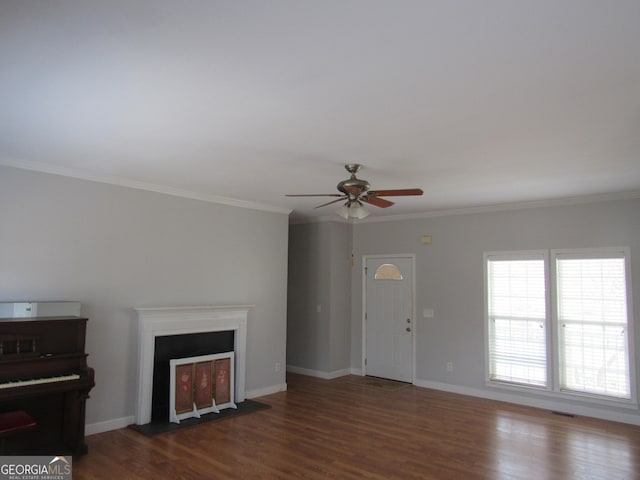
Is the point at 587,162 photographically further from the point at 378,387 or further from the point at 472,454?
the point at 378,387

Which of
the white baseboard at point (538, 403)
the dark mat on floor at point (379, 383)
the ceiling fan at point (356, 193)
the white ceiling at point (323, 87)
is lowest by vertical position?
the dark mat on floor at point (379, 383)

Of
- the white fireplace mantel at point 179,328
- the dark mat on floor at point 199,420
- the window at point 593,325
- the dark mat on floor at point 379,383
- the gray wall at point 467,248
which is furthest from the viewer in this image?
the dark mat on floor at point 379,383

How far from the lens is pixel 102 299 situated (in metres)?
4.55

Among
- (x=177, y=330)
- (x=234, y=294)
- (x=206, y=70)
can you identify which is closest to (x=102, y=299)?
(x=177, y=330)

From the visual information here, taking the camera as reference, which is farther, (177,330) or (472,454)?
(177,330)

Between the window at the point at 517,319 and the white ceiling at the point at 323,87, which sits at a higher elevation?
the white ceiling at the point at 323,87

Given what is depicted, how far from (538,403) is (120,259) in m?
5.31

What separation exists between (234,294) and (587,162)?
4.22 meters

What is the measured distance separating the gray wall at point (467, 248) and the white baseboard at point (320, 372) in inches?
49.8

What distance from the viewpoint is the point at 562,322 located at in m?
5.52

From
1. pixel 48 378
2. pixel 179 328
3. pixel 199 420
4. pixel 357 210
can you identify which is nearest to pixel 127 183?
pixel 179 328

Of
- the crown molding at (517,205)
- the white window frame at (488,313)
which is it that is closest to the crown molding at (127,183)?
the crown molding at (517,205)

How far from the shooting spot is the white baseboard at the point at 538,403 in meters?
5.05

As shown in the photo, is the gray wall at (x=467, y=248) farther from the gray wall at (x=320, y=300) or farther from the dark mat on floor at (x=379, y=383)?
the gray wall at (x=320, y=300)
